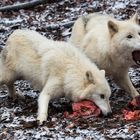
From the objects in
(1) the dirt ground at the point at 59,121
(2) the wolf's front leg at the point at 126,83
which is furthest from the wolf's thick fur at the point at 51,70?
(2) the wolf's front leg at the point at 126,83

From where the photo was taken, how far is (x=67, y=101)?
873 cm

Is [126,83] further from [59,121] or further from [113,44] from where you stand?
[59,121]

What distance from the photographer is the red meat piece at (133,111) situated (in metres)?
7.28

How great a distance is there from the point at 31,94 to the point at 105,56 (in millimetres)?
1910

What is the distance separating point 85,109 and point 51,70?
0.93m

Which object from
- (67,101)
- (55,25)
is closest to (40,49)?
(67,101)

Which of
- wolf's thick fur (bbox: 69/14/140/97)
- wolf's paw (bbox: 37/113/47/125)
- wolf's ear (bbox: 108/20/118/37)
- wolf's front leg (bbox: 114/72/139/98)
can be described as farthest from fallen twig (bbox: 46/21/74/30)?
wolf's paw (bbox: 37/113/47/125)

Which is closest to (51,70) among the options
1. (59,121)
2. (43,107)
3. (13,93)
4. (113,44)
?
(43,107)

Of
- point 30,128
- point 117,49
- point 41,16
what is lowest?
point 30,128

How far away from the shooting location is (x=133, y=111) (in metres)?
7.69

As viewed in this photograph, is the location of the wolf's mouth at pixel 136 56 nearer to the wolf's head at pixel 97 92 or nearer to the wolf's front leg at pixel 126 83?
the wolf's front leg at pixel 126 83

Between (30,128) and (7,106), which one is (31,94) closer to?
(7,106)

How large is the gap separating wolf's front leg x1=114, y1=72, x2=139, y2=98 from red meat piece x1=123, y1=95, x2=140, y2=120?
2.90 feet

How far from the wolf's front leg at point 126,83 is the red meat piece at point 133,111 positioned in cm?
88
